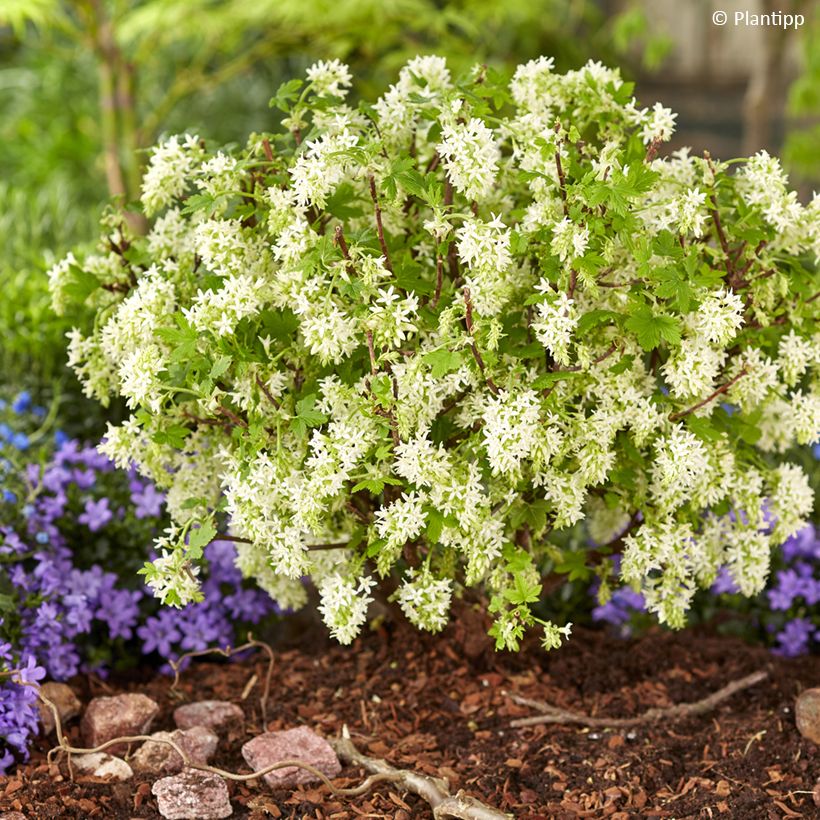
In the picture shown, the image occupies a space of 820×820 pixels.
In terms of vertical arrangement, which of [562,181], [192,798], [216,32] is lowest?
[192,798]

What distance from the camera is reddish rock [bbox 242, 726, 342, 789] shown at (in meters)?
2.65

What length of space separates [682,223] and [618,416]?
Result: 16.4 inches

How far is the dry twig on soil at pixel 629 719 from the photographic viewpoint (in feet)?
9.53

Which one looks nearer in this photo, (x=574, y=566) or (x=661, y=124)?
(x=661, y=124)

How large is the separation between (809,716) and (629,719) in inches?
17.0

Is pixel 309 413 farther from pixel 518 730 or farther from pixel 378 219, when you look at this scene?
pixel 518 730

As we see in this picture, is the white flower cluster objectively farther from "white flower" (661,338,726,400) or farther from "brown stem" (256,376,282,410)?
"white flower" (661,338,726,400)

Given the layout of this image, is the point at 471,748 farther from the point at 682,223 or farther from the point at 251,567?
the point at 682,223

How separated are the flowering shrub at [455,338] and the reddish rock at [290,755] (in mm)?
402

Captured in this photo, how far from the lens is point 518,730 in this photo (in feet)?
9.53

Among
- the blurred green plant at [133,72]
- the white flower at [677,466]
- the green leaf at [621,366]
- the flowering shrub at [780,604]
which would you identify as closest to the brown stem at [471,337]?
the green leaf at [621,366]

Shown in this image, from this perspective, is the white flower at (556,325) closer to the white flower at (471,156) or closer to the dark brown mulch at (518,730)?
the white flower at (471,156)

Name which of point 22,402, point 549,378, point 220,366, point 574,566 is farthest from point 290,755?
point 22,402

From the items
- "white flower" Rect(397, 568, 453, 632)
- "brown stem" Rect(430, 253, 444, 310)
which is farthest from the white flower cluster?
"brown stem" Rect(430, 253, 444, 310)
